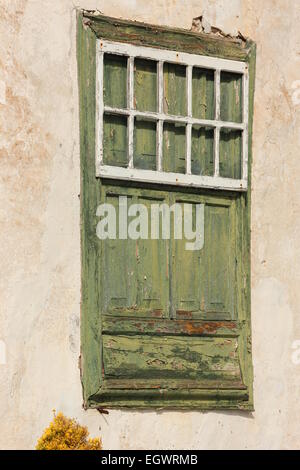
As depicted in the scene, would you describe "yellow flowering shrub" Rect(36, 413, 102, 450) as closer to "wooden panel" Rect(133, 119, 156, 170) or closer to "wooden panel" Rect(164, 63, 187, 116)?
"wooden panel" Rect(133, 119, 156, 170)

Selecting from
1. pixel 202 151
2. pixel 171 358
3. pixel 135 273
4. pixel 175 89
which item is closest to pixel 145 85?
pixel 175 89

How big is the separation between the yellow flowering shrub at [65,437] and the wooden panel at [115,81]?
7.25ft

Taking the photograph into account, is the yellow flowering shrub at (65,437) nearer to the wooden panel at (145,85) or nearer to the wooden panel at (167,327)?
the wooden panel at (167,327)

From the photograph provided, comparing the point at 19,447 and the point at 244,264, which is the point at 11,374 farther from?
the point at 244,264

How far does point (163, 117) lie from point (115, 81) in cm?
43

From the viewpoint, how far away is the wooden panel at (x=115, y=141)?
8781 mm

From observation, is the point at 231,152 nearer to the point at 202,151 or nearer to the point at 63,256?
the point at 202,151

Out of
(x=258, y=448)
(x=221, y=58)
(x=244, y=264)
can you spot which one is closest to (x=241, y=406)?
(x=258, y=448)

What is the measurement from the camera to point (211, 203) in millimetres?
9211

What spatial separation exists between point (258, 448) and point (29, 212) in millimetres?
2467

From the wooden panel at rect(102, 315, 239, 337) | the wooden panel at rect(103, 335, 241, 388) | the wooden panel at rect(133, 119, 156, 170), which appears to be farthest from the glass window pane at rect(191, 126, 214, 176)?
the wooden panel at rect(103, 335, 241, 388)

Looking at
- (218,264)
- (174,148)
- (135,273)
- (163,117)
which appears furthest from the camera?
(218,264)

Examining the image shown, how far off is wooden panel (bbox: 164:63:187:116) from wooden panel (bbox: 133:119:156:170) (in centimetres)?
19

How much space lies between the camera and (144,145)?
8945mm
